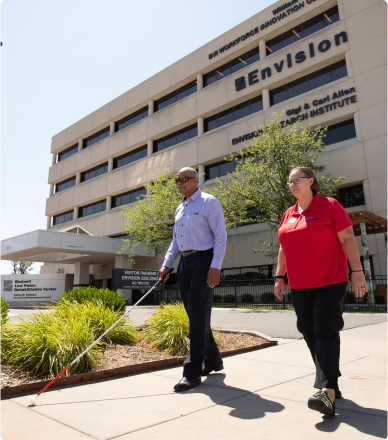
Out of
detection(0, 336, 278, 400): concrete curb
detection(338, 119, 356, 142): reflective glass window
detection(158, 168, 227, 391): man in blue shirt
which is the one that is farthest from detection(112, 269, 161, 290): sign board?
detection(338, 119, 356, 142): reflective glass window

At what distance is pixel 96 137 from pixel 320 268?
131ft

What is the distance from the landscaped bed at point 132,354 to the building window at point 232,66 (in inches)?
1011

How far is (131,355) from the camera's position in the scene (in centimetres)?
466

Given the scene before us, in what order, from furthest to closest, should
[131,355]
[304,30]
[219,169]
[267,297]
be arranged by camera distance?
[219,169], [304,30], [267,297], [131,355]

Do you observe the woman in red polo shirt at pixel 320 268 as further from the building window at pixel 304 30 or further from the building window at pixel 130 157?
the building window at pixel 130 157

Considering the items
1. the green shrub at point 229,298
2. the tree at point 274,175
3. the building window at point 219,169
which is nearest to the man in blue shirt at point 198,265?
the tree at point 274,175

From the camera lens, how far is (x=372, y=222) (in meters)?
17.2

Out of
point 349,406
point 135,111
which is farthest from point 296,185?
point 135,111

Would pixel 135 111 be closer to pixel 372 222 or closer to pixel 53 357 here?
pixel 372 222

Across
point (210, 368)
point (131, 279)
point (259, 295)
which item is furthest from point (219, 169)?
point (210, 368)

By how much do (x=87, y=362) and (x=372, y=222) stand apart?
16.7 metres

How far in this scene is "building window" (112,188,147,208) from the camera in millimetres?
33156

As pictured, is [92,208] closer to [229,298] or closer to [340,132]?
[229,298]

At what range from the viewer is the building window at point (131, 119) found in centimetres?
3481
